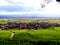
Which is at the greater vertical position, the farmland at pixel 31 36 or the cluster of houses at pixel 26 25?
the cluster of houses at pixel 26 25

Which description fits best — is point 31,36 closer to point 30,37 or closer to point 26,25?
point 30,37

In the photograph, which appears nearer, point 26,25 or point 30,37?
point 30,37

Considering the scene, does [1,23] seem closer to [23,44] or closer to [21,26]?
[21,26]

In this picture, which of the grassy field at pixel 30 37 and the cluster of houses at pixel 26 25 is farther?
the cluster of houses at pixel 26 25

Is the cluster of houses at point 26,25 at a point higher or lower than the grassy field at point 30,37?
higher

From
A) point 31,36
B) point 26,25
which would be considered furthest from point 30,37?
point 26,25

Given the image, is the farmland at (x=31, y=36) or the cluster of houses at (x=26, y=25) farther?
the cluster of houses at (x=26, y=25)
